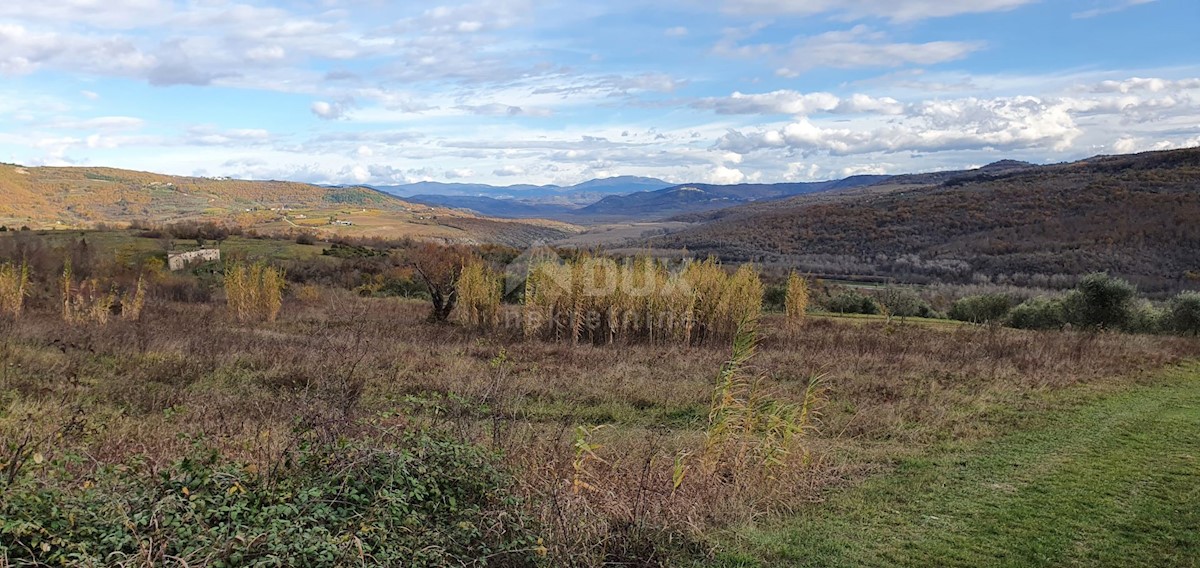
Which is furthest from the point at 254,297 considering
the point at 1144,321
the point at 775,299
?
the point at 1144,321

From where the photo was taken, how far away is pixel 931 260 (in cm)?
5638

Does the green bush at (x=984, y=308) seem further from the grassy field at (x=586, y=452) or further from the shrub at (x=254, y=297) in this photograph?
the shrub at (x=254, y=297)

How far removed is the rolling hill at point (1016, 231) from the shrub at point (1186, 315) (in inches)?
964

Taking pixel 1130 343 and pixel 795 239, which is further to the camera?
pixel 795 239

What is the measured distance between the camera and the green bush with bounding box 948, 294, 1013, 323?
26.8 meters

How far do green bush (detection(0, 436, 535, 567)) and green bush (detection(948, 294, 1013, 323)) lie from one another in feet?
86.1

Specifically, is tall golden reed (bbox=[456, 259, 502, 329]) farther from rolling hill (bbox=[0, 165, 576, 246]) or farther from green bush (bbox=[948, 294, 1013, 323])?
rolling hill (bbox=[0, 165, 576, 246])

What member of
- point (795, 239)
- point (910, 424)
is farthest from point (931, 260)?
point (910, 424)

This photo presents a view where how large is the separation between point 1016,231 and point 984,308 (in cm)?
3555

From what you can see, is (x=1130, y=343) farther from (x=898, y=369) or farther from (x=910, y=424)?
(x=910, y=424)

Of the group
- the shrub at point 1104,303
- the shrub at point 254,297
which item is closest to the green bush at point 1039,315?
the shrub at point 1104,303

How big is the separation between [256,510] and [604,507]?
2250 millimetres

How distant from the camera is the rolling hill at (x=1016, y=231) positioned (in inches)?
1842

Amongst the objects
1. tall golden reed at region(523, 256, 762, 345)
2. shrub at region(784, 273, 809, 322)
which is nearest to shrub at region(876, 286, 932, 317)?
shrub at region(784, 273, 809, 322)
